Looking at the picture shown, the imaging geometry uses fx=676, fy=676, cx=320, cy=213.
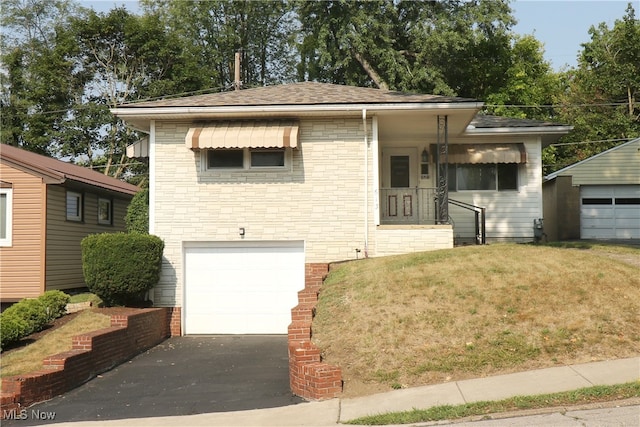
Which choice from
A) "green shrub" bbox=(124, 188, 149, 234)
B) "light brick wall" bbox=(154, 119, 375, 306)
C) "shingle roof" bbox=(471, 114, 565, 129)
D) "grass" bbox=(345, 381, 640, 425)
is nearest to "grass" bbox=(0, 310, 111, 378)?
"light brick wall" bbox=(154, 119, 375, 306)

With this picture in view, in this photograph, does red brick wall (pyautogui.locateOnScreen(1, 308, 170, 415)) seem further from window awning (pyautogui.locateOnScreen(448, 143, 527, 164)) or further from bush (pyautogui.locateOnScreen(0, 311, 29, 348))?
window awning (pyautogui.locateOnScreen(448, 143, 527, 164))

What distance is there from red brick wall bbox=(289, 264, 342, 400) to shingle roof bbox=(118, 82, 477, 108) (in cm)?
581

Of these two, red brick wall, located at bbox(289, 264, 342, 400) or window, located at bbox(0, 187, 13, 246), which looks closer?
red brick wall, located at bbox(289, 264, 342, 400)

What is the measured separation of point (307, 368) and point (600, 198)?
1751 cm

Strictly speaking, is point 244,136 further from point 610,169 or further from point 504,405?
point 610,169

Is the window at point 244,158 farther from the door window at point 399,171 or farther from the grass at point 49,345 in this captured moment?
the grass at point 49,345

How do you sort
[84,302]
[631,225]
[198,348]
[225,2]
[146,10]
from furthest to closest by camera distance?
1. [146,10]
2. [225,2]
3. [631,225]
4. [84,302]
5. [198,348]

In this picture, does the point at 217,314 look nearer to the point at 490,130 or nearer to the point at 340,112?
the point at 340,112

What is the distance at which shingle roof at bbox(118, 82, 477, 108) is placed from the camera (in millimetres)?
15094

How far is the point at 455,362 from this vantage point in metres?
9.48

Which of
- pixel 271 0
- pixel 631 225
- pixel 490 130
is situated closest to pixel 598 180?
pixel 631 225

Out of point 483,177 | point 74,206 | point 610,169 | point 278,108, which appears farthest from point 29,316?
point 610,169

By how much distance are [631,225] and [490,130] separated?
344 inches

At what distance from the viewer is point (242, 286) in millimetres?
15344
